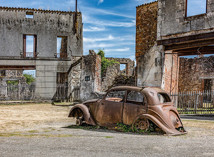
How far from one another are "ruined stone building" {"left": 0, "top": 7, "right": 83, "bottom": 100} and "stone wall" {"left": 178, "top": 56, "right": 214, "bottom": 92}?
29.1ft

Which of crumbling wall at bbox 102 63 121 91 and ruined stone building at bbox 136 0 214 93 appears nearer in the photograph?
ruined stone building at bbox 136 0 214 93

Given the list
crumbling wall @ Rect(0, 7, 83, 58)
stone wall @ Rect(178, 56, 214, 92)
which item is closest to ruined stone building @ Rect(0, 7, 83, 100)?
crumbling wall @ Rect(0, 7, 83, 58)

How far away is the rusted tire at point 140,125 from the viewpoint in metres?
5.94

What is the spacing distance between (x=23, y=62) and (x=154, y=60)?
517 inches

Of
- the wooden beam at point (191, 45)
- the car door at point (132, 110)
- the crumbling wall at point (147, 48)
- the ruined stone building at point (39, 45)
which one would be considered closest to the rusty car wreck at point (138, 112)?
the car door at point (132, 110)

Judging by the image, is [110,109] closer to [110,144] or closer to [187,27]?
[110,144]

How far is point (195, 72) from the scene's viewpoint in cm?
2006

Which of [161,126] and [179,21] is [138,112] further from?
[179,21]

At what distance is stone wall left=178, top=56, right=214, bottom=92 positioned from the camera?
1962 cm

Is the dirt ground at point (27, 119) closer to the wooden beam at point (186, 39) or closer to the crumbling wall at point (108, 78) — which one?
the wooden beam at point (186, 39)

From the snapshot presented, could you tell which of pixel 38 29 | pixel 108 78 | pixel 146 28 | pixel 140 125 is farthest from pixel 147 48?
pixel 108 78

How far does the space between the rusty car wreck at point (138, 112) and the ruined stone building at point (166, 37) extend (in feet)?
16.2

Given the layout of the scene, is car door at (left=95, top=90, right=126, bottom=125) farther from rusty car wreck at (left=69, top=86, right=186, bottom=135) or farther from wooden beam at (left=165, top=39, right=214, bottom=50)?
wooden beam at (left=165, top=39, right=214, bottom=50)

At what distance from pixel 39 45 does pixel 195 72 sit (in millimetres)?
13500
